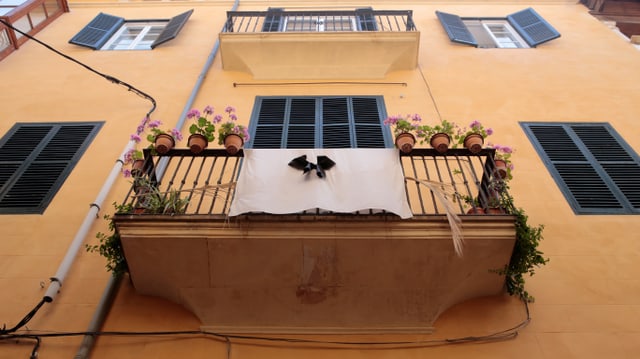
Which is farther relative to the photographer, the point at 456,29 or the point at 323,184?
the point at 456,29

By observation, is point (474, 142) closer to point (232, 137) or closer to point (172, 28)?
point (232, 137)

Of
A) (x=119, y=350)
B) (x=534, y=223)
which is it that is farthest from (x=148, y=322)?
(x=534, y=223)

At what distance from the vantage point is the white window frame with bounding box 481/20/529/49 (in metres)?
10.5

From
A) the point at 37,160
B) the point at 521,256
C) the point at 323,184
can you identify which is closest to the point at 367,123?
the point at 323,184

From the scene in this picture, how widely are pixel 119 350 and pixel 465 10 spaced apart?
34.1ft

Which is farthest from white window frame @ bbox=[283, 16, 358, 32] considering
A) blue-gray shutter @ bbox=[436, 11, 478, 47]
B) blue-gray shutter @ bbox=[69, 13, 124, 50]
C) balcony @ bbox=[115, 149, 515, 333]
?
balcony @ bbox=[115, 149, 515, 333]

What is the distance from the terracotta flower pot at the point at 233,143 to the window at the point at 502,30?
6089 millimetres

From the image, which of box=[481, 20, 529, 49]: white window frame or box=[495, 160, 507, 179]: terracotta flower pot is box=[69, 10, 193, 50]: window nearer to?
box=[481, 20, 529, 49]: white window frame

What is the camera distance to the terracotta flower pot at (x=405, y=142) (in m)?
5.47

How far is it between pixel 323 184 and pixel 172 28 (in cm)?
727

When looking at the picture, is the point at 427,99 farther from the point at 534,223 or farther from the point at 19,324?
the point at 19,324

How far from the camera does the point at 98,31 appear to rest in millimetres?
10805

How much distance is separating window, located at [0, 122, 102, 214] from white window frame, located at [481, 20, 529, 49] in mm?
7949

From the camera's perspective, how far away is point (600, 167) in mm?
6922
